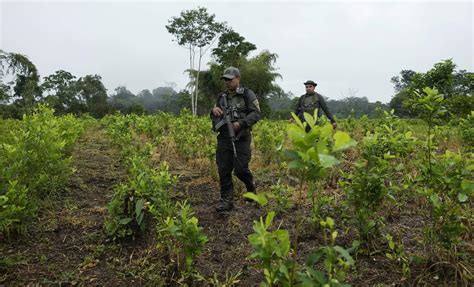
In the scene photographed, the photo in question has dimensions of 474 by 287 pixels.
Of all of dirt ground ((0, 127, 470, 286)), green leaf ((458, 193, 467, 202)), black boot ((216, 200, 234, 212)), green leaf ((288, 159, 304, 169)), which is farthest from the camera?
black boot ((216, 200, 234, 212))

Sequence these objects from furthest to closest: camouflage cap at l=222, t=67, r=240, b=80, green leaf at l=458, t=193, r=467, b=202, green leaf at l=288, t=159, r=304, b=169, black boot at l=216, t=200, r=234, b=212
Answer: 1. camouflage cap at l=222, t=67, r=240, b=80
2. black boot at l=216, t=200, r=234, b=212
3. green leaf at l=458, t=193, r=467, b=202
4. green leaf at l=288, t=159, r=304, b=169

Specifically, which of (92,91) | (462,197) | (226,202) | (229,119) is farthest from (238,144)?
(92,91)

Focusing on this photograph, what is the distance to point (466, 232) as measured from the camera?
9.93ft

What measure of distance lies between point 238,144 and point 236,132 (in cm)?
17

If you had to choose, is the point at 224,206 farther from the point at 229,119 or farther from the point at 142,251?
the point at 142,251

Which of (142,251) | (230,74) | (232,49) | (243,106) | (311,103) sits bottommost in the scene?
(142,251)

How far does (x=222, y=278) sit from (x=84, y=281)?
1074 millimetres

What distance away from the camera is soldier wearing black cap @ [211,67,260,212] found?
14.6 ft

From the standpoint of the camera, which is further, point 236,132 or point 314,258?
point 236,132

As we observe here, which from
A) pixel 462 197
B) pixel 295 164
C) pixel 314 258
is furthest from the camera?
pixel 462 197

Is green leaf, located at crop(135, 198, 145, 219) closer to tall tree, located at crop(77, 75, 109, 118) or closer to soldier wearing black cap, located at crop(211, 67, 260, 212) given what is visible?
soldier wearing black cap, located at crop(211, 67, 260, 212)

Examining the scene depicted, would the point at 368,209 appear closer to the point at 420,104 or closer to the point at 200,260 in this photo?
the point at 420,104

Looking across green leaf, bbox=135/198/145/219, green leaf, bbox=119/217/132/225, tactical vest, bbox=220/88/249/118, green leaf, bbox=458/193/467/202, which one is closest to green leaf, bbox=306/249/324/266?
green leaf, bbox=458/193/467/202

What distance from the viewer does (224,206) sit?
14.1 ft
